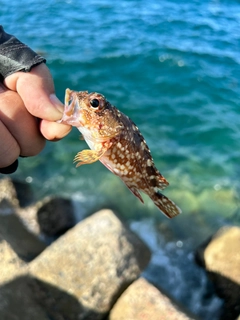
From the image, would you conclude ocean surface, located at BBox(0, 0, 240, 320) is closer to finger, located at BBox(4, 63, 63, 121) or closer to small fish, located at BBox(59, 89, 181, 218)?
small fish, located at BBox(59, 89, 181, 218)

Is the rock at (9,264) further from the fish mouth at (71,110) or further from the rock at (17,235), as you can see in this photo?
the fish mouth at (71,110)

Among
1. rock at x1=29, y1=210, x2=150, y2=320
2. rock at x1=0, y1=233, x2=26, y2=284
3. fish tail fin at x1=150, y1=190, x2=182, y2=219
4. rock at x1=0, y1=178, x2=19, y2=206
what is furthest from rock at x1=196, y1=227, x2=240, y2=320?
rock at x1=0, y1=178, x2=19, y2=206

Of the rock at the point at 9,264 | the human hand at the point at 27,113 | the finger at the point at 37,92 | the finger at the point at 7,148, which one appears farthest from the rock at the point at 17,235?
the finger at the point at 37,92

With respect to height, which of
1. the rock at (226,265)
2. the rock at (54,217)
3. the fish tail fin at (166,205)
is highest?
the fish tail fin at (166,205)

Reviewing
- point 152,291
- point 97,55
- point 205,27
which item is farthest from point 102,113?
point 205,27

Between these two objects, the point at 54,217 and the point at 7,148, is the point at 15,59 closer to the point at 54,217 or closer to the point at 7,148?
the point at 7,148

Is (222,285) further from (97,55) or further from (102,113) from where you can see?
(97,55)

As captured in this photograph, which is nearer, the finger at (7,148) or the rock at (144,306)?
the finger at (7,148)
